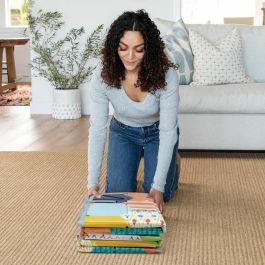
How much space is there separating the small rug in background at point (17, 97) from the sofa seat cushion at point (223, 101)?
120 inches

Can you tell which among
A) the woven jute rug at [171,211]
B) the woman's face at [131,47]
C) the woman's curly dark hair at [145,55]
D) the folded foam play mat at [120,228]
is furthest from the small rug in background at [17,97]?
the folded foam play mat at [120,228]

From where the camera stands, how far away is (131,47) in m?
2.38

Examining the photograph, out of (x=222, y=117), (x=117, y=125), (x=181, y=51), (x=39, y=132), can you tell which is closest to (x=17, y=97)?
(x=39, y=132)

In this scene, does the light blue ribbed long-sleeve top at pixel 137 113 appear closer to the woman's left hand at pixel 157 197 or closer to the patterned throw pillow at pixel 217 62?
the woman's left hand at pixel 157 197

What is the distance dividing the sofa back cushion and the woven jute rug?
2.19 feet

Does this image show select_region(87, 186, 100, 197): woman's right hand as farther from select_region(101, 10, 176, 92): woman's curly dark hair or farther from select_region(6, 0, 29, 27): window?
select_region(6, 0, 29, 27): window

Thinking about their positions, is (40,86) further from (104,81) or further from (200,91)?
(104,81)

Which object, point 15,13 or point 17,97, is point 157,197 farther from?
point 15,13

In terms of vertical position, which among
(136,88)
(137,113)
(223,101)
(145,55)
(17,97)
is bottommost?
(17,97)

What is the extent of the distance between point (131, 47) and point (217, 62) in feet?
5.90

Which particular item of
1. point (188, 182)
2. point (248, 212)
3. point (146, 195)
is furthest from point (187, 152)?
point (146, 195)

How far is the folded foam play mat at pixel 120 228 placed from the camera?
218 cm

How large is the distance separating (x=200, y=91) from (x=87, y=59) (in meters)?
2.01

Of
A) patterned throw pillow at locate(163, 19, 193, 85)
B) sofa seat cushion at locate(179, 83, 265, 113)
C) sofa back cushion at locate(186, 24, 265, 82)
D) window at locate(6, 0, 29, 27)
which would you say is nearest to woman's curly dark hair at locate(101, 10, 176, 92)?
sofa seat cushion at locate(179, 83, 265, 113)
